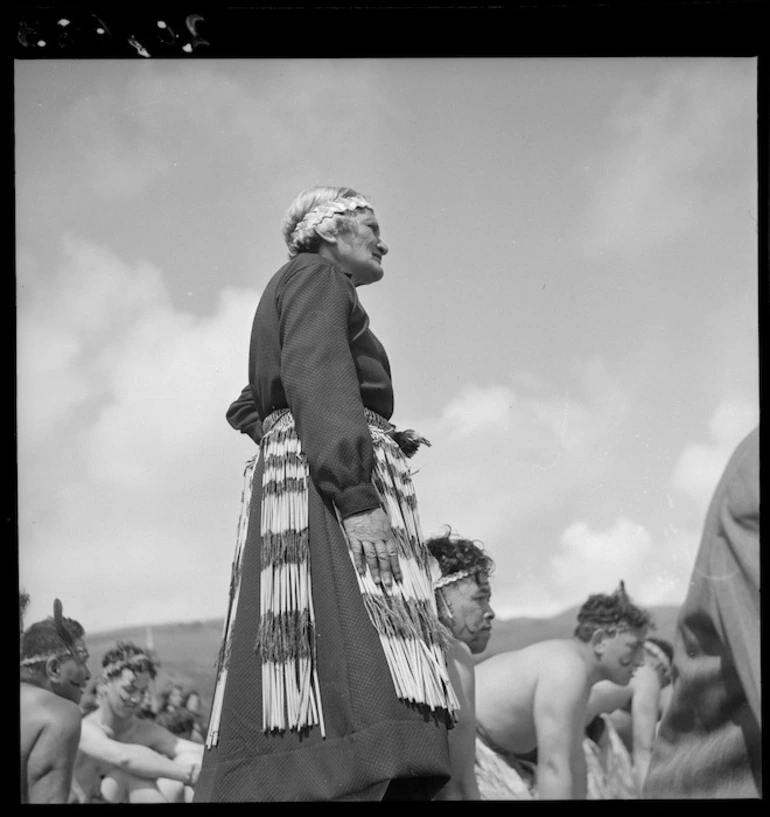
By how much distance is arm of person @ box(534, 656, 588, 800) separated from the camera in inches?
157

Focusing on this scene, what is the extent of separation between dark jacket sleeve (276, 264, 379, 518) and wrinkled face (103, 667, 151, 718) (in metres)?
0.74

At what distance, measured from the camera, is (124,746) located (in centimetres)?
396

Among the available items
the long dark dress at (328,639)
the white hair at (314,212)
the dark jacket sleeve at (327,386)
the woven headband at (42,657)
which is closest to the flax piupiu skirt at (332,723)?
the long dark dress at (328,639)

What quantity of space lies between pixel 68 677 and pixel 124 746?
0.23 meters

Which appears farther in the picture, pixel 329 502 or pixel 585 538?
pixel 585 538

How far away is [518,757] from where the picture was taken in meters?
3.99

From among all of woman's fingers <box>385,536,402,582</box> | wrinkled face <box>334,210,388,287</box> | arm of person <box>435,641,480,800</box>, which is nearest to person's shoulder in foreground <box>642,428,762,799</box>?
arm of person <box>435,641,480,800</box>

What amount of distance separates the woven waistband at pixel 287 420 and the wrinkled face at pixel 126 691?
721 mm

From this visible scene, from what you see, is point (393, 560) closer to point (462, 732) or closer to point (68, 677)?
point (462, 732)

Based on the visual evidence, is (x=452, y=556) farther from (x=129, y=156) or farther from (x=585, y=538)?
(x=129, y=156)

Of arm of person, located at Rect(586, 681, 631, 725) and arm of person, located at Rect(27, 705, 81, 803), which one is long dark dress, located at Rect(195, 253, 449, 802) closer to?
arm of person, located at Rect(27, 705, 81, 803)

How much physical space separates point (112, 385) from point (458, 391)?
915mm

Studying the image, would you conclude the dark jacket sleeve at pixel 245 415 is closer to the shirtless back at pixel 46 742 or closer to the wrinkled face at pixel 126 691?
the wrinkled face at pixel 126 691
